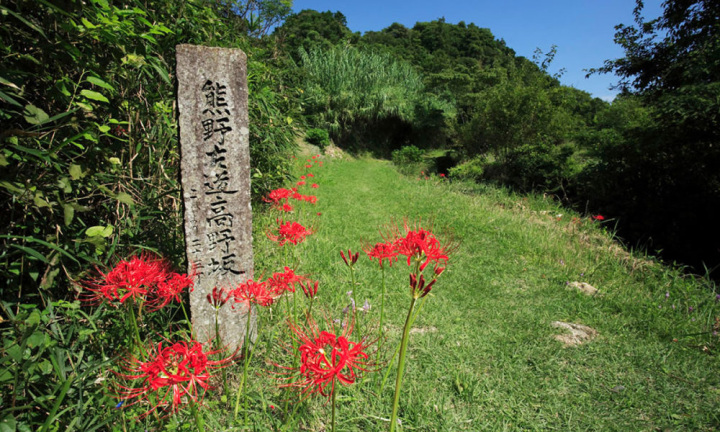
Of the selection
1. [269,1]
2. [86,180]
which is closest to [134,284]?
[86,180]

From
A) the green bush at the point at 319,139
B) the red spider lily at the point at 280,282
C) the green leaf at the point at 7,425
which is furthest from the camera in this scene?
the green bush at the point at 319,139

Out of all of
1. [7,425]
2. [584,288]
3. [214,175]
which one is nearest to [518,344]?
[584,288]

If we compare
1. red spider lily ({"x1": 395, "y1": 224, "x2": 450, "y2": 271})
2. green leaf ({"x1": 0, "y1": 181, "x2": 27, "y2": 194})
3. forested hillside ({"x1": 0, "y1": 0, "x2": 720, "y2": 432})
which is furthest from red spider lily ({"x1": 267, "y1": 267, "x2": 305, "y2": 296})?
green leaf ({"x1": 0, "y1": 181, "x2": 27, "y2": 194})

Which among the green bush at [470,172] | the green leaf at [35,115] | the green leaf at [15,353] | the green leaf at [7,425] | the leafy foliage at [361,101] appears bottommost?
the green leaf at [7,425]

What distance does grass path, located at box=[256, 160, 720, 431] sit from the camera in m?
1.75

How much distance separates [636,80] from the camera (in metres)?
8.17

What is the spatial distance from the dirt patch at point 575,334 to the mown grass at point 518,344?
→ 0.18 ft

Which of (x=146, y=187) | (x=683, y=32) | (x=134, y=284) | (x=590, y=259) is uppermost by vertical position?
(x=683, y=32)

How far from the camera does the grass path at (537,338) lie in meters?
1.75

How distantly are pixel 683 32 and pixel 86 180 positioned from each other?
11.2 meters

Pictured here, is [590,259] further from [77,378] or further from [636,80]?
[636,80]

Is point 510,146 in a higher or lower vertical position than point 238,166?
higher

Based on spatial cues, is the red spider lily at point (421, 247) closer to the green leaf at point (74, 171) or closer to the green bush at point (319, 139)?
the green leaf at point (74, 171)

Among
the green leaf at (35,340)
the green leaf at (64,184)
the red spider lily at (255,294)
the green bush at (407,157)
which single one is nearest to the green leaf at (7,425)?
the green leaf at (35,340)
